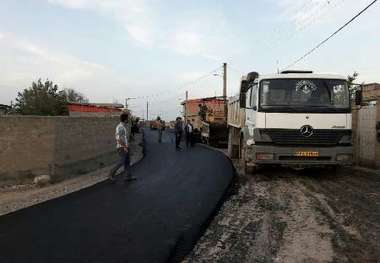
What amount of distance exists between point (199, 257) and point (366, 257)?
6.44 feet

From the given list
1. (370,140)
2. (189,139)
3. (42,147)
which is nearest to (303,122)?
(370,140)

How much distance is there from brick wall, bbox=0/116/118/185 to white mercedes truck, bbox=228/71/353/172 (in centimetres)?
712

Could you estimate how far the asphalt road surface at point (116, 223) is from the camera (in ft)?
23.0

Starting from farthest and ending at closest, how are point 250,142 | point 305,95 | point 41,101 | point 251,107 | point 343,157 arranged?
point 41,101 < point 251,107 < point 250,142 < point 305,95 < point 343,157

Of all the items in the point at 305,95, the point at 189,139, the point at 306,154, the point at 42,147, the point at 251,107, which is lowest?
the point at 189,139

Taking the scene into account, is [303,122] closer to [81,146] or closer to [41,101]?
[81,146]

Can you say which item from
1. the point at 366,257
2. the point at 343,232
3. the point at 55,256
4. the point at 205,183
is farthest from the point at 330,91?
the point at 55,256

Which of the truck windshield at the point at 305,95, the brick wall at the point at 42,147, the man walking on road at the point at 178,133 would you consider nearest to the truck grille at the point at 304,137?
the truck windshield at the point at 305,95

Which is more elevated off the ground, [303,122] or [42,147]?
[303,122]

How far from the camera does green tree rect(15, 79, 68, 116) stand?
6312cm

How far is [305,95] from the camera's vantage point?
14406 mm

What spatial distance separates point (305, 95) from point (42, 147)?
28.0 feet

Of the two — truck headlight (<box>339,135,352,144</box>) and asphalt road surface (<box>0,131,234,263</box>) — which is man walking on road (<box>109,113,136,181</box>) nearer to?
asphalt road surface (<box>0,131,234,263</box>)

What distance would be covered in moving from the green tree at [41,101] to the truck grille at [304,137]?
48.6 meters
